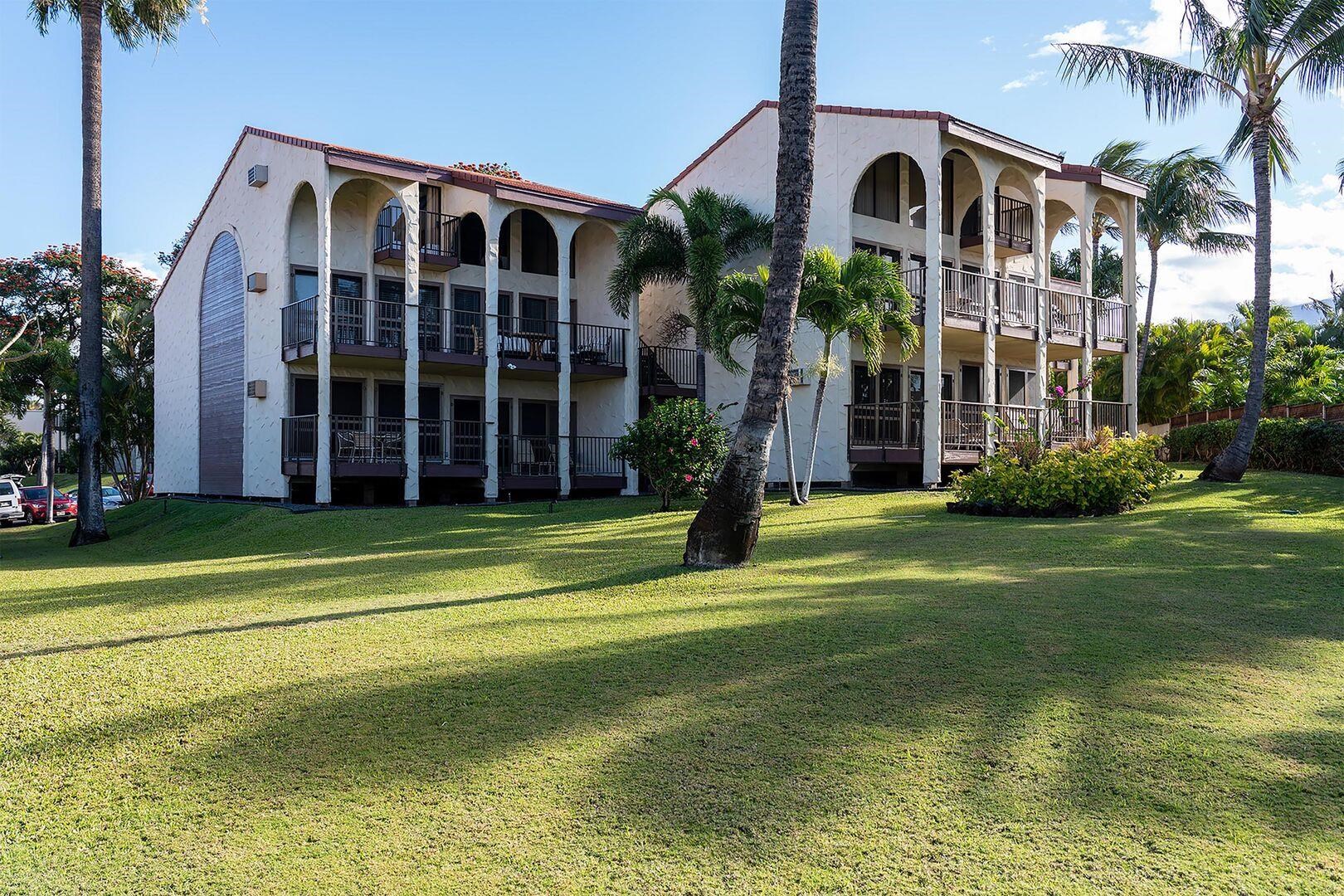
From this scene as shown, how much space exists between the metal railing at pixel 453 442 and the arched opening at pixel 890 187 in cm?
1079

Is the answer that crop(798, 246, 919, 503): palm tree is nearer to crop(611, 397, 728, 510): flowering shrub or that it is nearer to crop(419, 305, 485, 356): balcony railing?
crop(611, 397, 728, 510): flowering shrub

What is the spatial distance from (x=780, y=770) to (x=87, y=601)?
745 centimetres

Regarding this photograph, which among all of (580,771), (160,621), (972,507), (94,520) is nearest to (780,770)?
(580,771)

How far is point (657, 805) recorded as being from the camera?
3.60 m

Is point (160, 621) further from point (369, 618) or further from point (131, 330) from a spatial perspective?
point (131, 330)

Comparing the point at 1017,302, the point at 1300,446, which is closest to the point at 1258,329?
the point at 1300,446

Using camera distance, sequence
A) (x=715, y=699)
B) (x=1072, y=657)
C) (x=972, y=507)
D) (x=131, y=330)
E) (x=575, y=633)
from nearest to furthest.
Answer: (x=715, y=699), (x=1072, y=657), (x=575, y=633), (x=972, y=507), (x=131, y=330)

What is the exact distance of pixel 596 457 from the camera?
22.9 m

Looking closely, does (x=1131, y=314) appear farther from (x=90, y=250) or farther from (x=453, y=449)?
(x=90, y=250)

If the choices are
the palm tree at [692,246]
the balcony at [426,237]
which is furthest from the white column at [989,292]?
the balcony at [426,237]

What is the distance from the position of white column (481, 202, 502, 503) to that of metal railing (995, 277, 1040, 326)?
11702 mm

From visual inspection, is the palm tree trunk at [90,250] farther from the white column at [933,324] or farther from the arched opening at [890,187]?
the white column at [933,324]

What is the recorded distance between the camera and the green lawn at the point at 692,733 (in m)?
3.21

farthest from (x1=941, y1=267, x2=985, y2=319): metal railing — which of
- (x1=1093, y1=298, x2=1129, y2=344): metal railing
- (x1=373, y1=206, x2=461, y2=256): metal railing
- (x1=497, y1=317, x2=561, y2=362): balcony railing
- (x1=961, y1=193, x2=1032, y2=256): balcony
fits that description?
(x1=373, y1=206, x2=461, y2=256): metal railing
